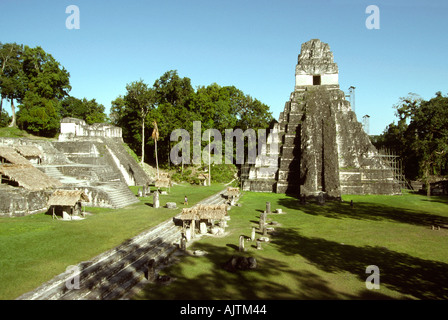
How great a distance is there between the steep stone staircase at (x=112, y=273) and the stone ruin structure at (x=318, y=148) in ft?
47.7

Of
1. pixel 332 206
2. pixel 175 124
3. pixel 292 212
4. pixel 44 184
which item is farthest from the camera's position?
pixel 175 124

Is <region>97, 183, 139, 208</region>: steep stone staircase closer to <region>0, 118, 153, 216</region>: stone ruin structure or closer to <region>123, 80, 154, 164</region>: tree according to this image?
<region>0, 118, 153, 216</region>: stone ruin structure

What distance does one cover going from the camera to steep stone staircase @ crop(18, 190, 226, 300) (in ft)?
25.7

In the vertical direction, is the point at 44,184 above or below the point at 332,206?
above

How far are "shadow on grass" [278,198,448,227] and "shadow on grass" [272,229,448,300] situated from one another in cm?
623

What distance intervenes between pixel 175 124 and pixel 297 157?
54.6 feet

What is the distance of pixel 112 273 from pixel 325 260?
7293 millimetres

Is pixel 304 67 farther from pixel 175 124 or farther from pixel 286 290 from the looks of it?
pixel 286 290

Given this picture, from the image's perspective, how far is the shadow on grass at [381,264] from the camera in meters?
8.75

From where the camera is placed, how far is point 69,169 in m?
23.4

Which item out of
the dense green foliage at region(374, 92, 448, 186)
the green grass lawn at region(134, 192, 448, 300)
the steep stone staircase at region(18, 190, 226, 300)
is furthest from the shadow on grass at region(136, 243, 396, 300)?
the dense green foliage at region(374, 92, 448, 186)

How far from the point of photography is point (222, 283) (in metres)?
9.10

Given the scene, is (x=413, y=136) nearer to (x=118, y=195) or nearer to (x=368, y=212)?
(x=368, y=212)
